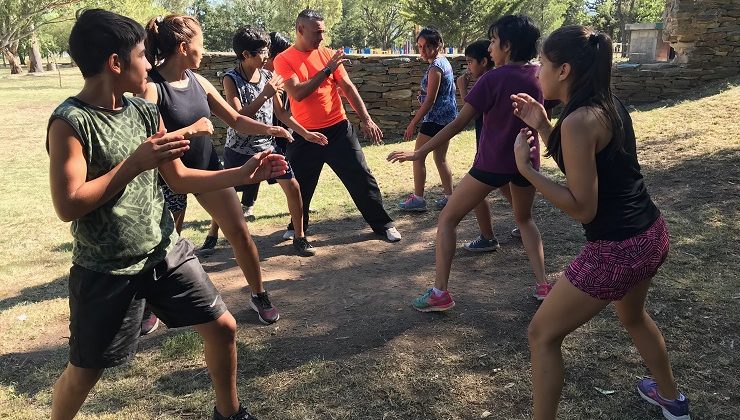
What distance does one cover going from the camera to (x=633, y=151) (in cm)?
225

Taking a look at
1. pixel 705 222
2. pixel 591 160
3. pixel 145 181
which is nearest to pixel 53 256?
pixel 145 181

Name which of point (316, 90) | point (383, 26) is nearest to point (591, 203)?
point (316, 90)

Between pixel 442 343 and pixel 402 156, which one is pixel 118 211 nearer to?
pixel 402 156

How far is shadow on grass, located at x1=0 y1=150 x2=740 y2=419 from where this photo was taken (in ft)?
9.21

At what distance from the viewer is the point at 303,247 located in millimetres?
5230

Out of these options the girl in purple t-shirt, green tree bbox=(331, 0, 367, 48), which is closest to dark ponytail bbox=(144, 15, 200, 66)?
the girl in purple t-shirt

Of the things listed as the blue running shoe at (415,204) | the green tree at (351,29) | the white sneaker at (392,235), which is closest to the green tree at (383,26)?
the green tree at (351,29)

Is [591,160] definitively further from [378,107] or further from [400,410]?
[378,107]

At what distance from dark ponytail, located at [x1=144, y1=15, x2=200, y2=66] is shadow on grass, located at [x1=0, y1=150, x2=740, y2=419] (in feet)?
5.85

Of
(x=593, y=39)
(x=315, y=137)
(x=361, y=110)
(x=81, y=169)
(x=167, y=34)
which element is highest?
(x=167, y=34)

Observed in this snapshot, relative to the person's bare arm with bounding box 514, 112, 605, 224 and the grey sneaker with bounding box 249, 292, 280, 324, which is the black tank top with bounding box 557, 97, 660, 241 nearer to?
the person's bare arm with bounding box 514, 112, 605, 224

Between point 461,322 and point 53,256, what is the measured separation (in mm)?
4110

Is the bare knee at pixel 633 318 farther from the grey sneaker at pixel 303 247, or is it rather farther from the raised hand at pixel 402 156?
the grey sneaker at pixel 303 247

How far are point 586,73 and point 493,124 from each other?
1.38 metres
